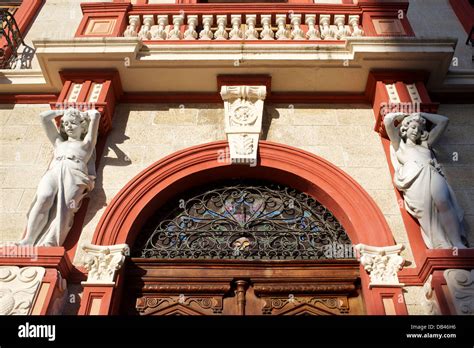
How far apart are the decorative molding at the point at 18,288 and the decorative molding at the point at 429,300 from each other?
12.2 ft

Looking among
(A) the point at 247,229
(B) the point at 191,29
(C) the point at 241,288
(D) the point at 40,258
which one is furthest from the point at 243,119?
(D) the point at 40,258

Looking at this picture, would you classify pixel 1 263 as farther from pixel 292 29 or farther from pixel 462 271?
pixel 292 29

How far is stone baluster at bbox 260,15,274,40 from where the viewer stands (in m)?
8.11

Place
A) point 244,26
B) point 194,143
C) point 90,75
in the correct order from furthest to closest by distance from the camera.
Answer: point 244,26 < point 90,75 < point 194,143

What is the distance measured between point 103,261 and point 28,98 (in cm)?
330

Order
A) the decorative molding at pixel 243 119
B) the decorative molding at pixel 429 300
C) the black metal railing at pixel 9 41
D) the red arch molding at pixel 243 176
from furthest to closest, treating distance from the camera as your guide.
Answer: the black metal railing at pixel 9 41, the decorative molding at pixel 243 119, the red arch molding at pixel 243 176, the decorative molding at pixel 429 300

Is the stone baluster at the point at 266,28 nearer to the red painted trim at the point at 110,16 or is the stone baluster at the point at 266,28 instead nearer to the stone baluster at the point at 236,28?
the stone baluster at the point at 236,28

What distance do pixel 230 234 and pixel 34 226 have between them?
2160 mm

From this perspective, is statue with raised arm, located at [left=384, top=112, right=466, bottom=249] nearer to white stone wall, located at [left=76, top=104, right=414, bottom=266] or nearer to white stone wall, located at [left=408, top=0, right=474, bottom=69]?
white stone wall, located at [left=76, top=104, right=414, bottom=266]

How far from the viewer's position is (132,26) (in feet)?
27.0

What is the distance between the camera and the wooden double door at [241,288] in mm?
5945

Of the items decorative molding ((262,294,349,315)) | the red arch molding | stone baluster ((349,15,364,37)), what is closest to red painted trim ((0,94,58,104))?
the red arch molding

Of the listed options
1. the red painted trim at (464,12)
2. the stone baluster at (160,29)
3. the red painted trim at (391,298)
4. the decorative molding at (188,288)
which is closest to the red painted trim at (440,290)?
the red painted trim at (391,298)

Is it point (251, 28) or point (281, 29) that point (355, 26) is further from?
point (251, 28)
